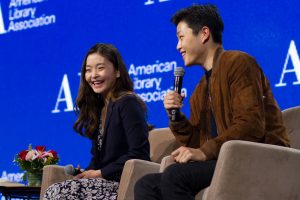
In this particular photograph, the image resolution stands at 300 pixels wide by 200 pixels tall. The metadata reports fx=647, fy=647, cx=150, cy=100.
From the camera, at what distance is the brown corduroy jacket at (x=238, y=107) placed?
2453mm

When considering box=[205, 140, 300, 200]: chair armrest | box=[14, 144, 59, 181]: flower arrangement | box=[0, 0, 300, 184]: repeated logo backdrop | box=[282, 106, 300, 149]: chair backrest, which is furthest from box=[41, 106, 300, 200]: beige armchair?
box=[14, 144, 59, 181]: flower arrangement

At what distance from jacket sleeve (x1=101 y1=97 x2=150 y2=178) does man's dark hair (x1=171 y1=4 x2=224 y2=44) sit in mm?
582

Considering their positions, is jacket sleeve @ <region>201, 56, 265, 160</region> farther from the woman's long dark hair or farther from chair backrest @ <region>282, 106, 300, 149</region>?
the woman's long dark hair

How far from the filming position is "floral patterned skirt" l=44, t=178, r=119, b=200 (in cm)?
292

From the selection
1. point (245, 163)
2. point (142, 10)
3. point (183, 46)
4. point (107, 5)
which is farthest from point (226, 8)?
point (245, 163)

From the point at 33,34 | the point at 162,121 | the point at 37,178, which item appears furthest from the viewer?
the point at 33,34

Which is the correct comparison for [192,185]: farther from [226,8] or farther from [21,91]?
[21,91]

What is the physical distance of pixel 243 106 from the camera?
96.6 inches

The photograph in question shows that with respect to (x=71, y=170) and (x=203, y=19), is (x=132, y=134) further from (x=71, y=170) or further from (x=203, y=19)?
(x=203, y=19)

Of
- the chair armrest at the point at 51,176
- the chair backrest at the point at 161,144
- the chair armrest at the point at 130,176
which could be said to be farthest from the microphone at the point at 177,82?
the chair armrest at the point at 51,176

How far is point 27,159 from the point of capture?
3914 millimetres

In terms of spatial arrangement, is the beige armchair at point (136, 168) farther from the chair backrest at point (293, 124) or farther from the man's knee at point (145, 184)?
the chair backrest at point (293, 124)

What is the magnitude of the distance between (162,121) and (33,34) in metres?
1.58

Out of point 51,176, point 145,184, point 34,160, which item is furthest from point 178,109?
point 34,160
